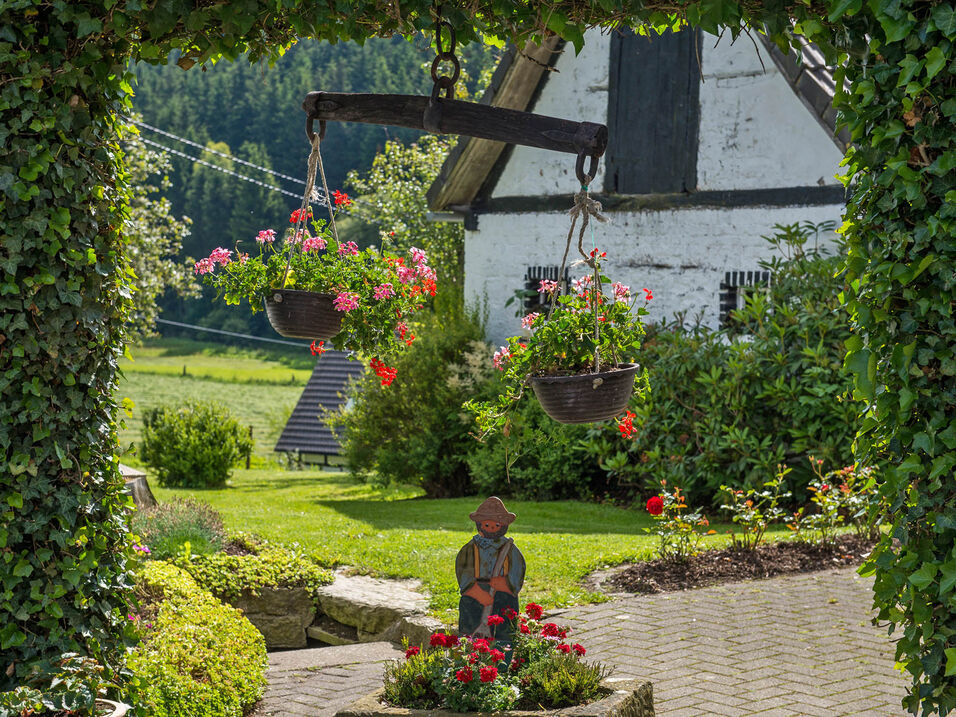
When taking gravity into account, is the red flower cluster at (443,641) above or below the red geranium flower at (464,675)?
above

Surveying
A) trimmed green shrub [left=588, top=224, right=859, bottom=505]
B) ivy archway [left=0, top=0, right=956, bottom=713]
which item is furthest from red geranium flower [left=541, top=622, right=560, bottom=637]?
trimmed green shrub [left=588, top=224, right=859, bottom=505]

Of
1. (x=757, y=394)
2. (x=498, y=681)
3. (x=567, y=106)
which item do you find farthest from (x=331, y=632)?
(x=567, y=106)

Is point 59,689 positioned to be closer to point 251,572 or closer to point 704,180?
point 251,572

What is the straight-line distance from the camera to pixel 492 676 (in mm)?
4355

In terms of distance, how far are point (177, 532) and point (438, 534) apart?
241cm

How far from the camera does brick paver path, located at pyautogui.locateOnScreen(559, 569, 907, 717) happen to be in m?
5.38

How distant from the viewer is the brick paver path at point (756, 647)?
538 centimetres

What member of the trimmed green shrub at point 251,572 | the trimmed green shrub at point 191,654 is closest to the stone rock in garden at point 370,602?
the trimmed green shrub at point 251,572

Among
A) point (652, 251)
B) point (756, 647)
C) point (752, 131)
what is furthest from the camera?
point (652, 251)

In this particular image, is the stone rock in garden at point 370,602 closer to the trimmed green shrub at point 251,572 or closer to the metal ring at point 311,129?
the trimmed green shrub at point 251,572

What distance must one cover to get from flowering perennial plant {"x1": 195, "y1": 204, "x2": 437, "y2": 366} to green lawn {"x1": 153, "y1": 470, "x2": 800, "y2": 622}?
Result: 2206 millimetres

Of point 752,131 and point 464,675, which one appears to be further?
point 752,131

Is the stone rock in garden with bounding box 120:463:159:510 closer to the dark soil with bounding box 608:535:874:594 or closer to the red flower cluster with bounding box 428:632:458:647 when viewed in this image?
the dark soil with bounding box 608:535:874:594

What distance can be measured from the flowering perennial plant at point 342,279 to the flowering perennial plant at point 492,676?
167cm
